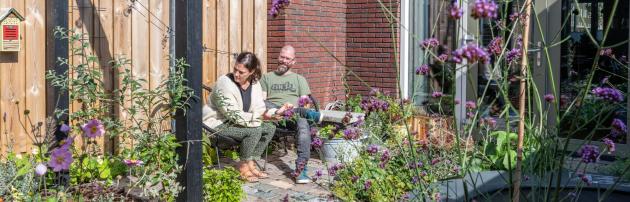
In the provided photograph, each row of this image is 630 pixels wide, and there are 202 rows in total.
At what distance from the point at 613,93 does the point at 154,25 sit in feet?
15.3

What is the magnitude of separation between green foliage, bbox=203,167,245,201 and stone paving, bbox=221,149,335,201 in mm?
333

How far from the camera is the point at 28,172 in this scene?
4.72 m

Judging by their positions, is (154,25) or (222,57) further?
(222,57)

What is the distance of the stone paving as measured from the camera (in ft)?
18.6

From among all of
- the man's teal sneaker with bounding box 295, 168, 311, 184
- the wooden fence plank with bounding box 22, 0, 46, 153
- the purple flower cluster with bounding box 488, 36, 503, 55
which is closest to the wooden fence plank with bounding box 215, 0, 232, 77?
the man's teal sneaker with bounding box 295, 168, 311, 184

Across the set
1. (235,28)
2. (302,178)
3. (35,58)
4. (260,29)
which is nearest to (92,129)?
(35,58)

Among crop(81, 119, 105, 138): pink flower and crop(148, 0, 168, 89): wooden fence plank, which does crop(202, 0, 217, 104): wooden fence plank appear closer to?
crop(148, 0, 168, 89): wooden fence plank

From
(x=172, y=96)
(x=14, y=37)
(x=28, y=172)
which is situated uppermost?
(x=14, y=37)

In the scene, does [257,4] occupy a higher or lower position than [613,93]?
higher

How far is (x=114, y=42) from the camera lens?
6.28 metres

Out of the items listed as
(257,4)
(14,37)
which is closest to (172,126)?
(14,37)

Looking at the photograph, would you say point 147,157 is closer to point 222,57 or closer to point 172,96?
point 172,96

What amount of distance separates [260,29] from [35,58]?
8.66 ft

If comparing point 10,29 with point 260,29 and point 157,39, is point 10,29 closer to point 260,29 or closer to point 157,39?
point 157,39
